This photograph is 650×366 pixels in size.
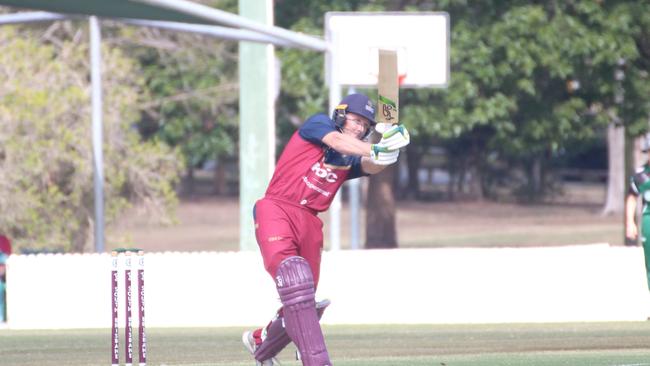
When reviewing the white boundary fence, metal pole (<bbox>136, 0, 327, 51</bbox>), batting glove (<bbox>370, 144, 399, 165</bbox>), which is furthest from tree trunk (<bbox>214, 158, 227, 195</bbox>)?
batting glove (<bbox>370, 144, 399, 165</bbox>)

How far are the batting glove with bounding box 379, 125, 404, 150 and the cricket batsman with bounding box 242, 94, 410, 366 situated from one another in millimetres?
335

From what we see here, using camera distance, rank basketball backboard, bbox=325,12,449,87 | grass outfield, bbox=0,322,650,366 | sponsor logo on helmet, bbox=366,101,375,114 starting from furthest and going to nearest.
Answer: basketball backboard, bbox=325,12,449,87 → grass outfield, bbox=0,322,650,366 → sponsor logo on helmet, bbox=366,101,375,114

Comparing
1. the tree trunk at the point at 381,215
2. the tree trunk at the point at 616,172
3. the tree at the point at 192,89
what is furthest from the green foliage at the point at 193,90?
the tree trunk at the point at 616,172

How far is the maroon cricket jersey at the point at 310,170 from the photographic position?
978cm

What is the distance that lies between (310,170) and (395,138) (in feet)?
2.77

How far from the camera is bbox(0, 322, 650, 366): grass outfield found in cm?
1270

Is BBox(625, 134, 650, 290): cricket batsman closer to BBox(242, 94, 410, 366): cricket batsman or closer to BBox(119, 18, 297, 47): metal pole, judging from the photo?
BBox(242, 94, 410, 366): cricket batsman

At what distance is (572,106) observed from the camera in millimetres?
28812

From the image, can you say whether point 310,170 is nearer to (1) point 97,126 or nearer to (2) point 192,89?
(1) point 97,126

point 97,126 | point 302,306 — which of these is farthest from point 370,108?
point 97,126

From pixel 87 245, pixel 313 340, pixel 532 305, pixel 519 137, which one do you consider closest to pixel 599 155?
pixel 519 137

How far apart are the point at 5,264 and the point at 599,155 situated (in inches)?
2211

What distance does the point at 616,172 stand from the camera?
47.1 metres

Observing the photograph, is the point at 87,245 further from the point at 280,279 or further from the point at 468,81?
the point at 280,279
